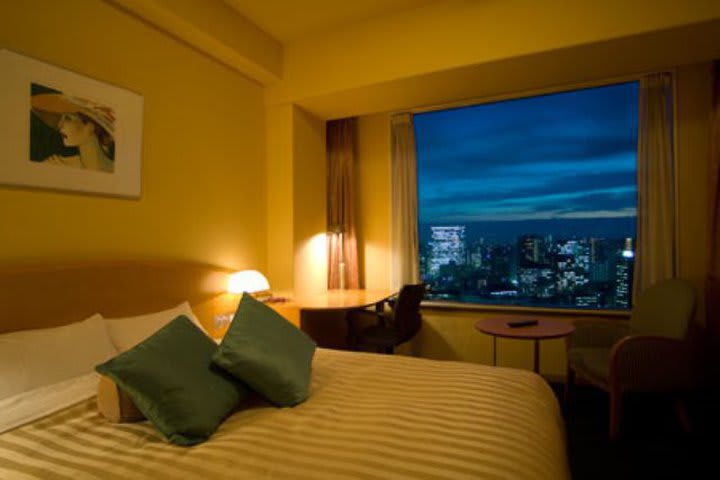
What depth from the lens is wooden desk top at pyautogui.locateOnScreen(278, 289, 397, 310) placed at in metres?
2.94

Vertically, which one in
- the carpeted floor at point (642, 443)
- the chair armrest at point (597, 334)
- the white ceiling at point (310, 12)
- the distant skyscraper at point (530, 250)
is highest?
the white ceiling at point (310, 12)

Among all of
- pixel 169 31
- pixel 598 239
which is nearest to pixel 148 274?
pixel 169 31

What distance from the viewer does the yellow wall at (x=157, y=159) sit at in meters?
1.85

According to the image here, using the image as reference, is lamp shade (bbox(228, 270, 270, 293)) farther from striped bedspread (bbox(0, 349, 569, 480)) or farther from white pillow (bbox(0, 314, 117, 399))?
striped bedspread (bbox(0, 349, 569, 480))

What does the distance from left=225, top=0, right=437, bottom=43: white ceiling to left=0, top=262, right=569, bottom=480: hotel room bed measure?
2570 mm

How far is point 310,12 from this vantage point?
9.50ft

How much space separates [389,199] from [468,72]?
1.46 meters

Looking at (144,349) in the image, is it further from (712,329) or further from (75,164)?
(712,329)

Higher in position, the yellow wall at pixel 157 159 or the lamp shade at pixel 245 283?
the yellow wall at pixel 157 159

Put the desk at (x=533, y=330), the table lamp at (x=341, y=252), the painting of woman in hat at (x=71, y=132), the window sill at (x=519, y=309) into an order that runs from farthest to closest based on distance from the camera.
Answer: the table lamp at (x=341, y=252) < the window sill at (x=519, y=309) < the desk at (x=533, y=330) < the painting of woman in hat at (x=71, y=132)

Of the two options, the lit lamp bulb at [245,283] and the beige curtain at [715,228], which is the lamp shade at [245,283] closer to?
the lit lamp bulb at [245,283]

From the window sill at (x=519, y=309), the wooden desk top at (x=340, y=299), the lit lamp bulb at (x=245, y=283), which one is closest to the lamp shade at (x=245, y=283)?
the lit lamp bulb at (x=245, y=283)

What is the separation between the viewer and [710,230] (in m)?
2.73

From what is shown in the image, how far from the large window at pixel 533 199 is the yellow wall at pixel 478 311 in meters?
0.30
